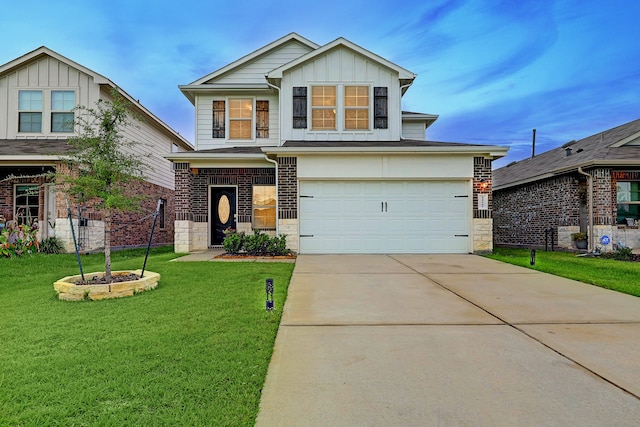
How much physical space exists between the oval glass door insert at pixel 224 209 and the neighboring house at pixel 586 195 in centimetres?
1218

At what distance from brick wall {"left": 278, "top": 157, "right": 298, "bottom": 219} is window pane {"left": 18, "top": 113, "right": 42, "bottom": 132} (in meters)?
9.15

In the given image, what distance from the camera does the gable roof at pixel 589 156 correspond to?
11.5 m

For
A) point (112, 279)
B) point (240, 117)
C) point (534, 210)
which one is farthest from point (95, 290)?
point (534, 210)

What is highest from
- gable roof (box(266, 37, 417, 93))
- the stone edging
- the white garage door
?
gable roof (box(266, 37, 417, 93))

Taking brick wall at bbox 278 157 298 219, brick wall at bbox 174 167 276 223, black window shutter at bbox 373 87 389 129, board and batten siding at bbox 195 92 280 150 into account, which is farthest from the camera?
board and batten siding at bbox 195 92 280 150

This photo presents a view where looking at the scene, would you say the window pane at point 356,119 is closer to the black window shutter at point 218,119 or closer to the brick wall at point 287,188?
the brick wall at point 287,188

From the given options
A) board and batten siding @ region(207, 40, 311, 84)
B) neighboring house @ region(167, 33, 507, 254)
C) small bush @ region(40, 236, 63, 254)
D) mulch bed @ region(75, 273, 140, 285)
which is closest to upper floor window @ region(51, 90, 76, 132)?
neighboring house @ region(167, 33, 507, 254)

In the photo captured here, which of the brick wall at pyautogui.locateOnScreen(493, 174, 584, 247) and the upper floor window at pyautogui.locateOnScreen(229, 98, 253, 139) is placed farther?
A: the upper floor window at pyautogui.locateOnScreen(229, 98, 253, 139)

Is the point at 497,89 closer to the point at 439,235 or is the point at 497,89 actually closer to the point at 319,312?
the point at 439,235

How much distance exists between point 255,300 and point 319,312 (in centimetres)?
95

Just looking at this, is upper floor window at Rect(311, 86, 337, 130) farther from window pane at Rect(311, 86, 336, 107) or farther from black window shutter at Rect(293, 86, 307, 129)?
black window shutter at Rect(293, 86, 307, 129)

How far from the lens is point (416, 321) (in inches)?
155

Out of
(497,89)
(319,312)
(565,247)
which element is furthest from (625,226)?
(497,89)

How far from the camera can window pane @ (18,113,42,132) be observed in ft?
40.5
